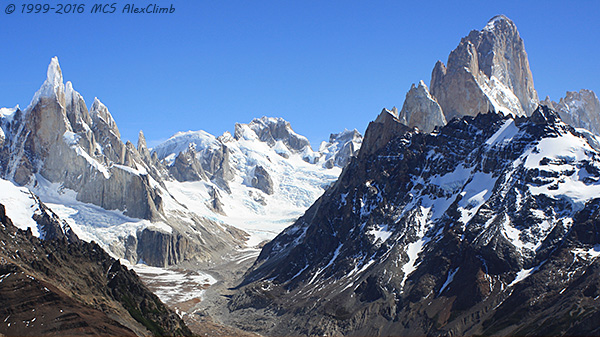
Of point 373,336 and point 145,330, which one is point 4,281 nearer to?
Result: point 145,330

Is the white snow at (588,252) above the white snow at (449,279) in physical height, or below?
above

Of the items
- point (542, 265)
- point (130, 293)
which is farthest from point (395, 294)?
point (130, 293)

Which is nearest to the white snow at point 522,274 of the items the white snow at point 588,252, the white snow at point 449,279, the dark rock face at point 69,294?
the white snow at point 588,252

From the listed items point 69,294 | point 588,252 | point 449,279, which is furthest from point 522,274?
point 69,294

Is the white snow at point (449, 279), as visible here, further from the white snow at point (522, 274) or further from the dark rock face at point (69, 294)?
the dark rock face at point (69, 294)

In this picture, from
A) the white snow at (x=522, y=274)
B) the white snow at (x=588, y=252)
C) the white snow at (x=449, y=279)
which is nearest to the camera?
the white snow at (x=588, y=252)

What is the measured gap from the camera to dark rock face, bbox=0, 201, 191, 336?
431 feet

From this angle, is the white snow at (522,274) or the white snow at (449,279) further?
the white snow at (449,279)

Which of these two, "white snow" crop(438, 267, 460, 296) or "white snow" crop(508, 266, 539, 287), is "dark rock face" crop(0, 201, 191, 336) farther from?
"white snow" crop(508, 266, 539, 287)

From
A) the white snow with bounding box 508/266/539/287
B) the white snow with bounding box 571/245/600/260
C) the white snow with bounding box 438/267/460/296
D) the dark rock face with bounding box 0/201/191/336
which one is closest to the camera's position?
the dark rock face with bounding box 0/201/191/336

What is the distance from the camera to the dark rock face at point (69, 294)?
131500mm

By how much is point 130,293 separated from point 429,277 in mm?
83233

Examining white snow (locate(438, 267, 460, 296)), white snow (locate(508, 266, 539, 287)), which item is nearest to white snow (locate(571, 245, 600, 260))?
white snow (locate(508, 266, 539, 287))

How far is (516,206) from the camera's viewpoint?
200m
